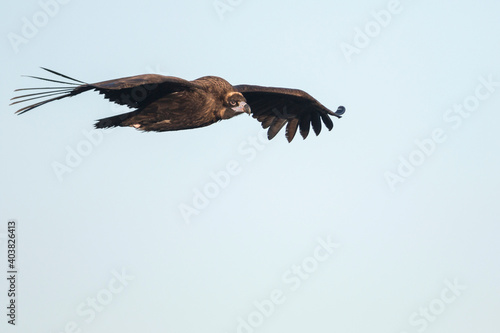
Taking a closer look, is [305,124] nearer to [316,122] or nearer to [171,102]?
[316,122]

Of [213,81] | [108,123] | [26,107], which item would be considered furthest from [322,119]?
[26,107]

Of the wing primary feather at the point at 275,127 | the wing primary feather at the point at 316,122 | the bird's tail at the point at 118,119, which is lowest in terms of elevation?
the bird's tail at the point at 118,119

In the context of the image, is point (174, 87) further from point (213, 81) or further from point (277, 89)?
point (277, 89)

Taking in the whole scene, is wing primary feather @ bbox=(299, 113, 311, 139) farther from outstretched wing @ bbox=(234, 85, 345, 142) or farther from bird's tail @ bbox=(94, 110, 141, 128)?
bird's tail @ bbox=(94, 110, 141, 128)

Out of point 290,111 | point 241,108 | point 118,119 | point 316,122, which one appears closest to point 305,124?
point 316,122

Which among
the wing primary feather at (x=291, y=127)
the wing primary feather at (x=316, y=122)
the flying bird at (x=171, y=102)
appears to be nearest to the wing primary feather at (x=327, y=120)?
the wing primary feather at (x=316, y=122)

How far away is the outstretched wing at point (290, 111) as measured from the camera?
2091 centimetres

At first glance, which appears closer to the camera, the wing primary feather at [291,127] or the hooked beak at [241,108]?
the hooked beak at [241,108]

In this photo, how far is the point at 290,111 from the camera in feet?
70.2

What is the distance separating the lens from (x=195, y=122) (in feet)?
57.2

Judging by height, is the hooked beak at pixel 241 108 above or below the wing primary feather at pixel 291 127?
below

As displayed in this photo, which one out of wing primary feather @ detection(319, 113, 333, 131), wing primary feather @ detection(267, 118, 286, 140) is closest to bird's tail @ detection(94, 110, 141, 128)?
wing primary feather @ detection(267, 118, 286, 140)

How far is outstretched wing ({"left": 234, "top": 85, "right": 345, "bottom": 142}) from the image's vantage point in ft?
68.6

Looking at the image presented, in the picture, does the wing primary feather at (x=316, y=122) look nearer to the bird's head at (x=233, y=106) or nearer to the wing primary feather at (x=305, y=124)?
the wing primary feather at (x=305, y=124)
